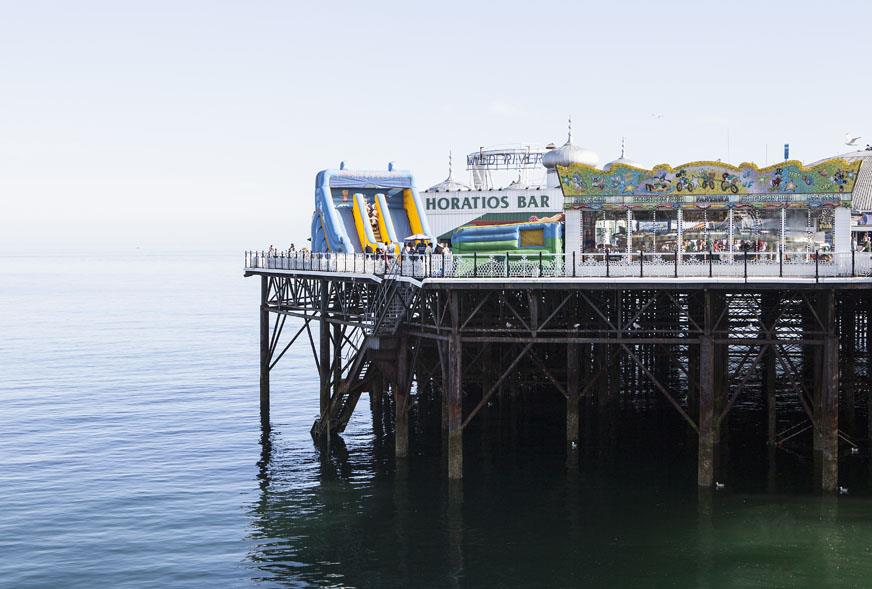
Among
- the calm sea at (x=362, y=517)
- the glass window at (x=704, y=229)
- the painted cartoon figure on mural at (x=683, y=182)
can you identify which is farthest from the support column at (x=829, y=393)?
the painted cartoon figure on mural at (x=683, y=182)

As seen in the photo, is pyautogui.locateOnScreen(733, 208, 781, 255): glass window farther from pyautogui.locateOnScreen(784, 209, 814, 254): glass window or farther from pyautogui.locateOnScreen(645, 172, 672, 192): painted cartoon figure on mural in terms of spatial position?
pyautogui.locateOnScreen(645, 172, 672, 192): painted cartoon figure on mural

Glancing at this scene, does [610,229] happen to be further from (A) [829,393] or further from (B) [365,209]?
(B) [365,209]

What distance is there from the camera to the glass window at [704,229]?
42562mm

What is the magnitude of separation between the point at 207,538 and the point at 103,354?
209 ft

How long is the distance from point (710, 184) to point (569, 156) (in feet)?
94.3

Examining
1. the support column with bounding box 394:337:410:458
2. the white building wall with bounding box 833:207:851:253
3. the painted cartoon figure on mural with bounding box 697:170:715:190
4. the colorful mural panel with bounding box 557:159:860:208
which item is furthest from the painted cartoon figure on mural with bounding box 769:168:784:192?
the support column with bounding box 394:337:410:458

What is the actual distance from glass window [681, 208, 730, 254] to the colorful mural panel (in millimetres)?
490

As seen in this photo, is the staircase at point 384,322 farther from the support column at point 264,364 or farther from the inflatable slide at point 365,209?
the support column at point 264,364

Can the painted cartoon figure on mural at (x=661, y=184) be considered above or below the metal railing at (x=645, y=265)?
above

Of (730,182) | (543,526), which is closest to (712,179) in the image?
(730,182)

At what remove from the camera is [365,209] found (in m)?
61.2

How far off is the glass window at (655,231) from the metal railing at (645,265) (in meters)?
0.63

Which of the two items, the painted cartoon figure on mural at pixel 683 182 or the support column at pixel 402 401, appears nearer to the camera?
the painted cartoon figure on mural at pixel 683 182

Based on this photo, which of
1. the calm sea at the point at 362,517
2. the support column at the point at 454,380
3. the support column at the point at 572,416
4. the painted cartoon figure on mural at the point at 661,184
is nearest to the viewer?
the calm sea at the point at 362,517
